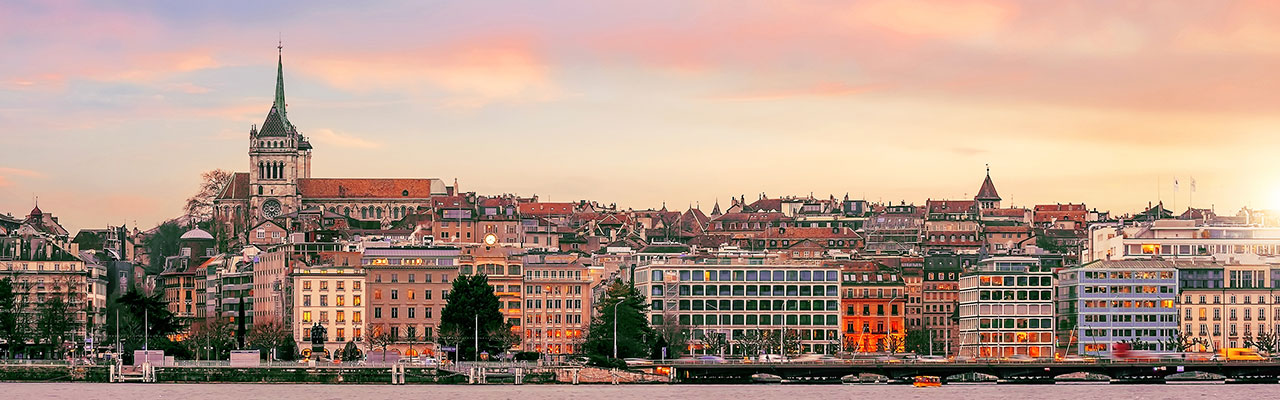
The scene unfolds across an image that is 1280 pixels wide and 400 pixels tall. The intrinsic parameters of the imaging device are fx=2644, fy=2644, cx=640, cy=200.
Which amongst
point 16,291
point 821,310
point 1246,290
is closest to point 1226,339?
point 1246,290

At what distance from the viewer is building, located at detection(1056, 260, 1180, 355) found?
17600 cm

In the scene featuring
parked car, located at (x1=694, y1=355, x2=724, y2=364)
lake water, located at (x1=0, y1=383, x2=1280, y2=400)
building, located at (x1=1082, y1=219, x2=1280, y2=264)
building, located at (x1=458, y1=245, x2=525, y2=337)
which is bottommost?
lake water, located at (x1=0, y1=383, x2=1280, y2=400)

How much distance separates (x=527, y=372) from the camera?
→ 148m

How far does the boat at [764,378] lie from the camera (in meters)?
156

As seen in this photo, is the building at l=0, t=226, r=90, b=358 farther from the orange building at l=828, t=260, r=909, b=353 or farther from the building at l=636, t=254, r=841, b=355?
the orange building at l=828, t=260, r=909, b=353

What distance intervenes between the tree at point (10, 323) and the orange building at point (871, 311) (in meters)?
56.8

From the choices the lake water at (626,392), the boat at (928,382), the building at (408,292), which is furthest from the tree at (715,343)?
the boat at (928,382)

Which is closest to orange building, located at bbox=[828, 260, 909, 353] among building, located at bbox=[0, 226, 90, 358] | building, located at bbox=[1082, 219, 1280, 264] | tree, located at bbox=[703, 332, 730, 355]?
tree, located at bbox=[703, 332, 730, 355]

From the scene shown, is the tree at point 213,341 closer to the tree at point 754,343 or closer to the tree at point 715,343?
the tree at point 715,343

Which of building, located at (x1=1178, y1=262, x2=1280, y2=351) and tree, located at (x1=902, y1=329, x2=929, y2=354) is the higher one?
building, located at (x1=1178, y1=262, x2=1280, y2=351)

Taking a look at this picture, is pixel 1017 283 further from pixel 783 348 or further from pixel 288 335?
pixel 288 335

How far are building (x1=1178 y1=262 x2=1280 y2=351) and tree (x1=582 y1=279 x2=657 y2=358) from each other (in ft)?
125

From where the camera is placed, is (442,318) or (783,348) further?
(783,348)

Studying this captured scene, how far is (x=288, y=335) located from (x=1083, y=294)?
173 feet
